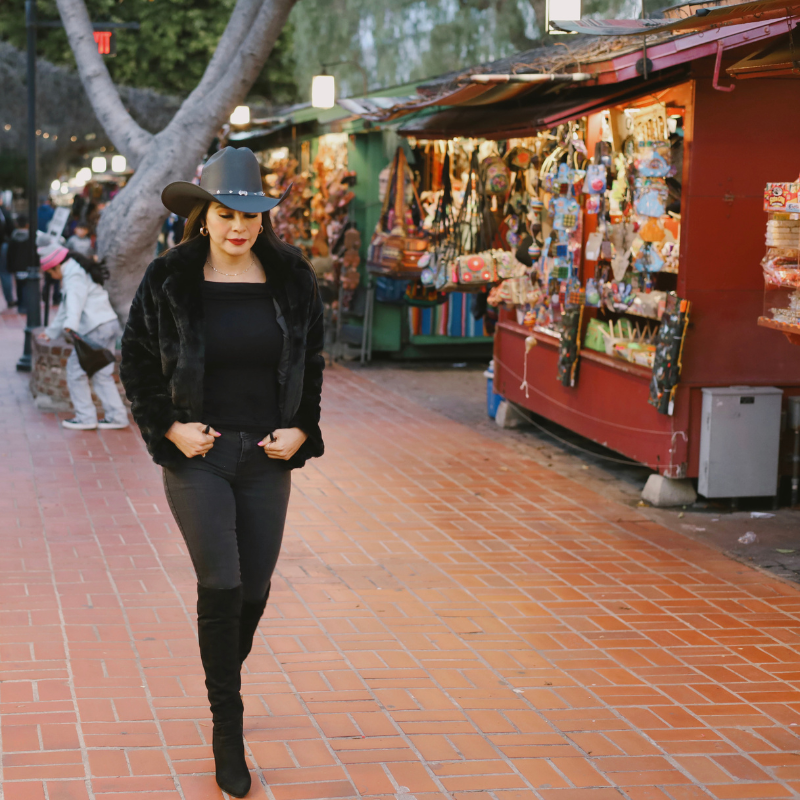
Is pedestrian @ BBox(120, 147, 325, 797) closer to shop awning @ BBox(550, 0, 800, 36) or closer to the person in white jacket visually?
shop awning @ BBox(550, 0, 800, 36)

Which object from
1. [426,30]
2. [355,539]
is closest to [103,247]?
[355,539]

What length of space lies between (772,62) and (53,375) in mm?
6834

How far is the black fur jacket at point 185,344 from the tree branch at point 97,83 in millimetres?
8071

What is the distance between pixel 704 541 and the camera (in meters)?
6.79

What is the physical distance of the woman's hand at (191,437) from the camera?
3.57 m

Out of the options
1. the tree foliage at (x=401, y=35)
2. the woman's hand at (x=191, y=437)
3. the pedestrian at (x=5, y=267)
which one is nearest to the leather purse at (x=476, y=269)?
the woman's hand at (x=191, y=437)

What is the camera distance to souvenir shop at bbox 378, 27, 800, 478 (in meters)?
7.16

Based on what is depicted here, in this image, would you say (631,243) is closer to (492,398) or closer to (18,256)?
(492,398)

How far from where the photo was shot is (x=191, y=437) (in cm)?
357

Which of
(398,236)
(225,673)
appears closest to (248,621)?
(225,673)

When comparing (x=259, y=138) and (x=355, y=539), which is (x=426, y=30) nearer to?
(x=259, y=138)

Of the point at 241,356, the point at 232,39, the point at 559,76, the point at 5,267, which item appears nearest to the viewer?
the point at 241,356

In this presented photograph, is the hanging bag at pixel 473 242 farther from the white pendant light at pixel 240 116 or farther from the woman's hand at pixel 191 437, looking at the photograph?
the white pendant light at pixel 240 116

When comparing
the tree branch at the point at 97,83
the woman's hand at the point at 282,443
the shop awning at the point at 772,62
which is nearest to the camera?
the woman's hand at the point at 282,443
